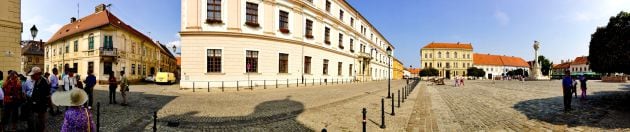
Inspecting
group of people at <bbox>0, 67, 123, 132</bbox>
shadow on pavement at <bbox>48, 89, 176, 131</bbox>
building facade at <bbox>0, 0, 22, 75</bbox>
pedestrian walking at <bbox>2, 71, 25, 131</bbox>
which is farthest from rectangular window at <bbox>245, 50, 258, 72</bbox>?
pedestrian walking at <bbox>2, 71, 25, 131</bbox>

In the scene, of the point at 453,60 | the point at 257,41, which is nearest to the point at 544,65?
the point at 453,60

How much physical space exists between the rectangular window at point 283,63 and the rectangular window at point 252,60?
→ 94.5 inches

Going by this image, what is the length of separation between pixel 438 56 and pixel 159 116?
104m

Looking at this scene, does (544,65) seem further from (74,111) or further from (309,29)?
(74,111)

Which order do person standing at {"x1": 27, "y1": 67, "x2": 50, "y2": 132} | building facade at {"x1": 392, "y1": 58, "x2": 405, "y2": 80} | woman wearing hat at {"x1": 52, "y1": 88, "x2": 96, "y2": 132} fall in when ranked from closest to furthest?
woman wearing hat at {"x1": 52, "y1": 88, "x2": 96, "y2": 132} → person standing at {"x1": 27, "y1": 67, "x2": 50, "y2": 132} → building facade at {"x1": 392, "y1": 58, "x2": 405, "y2": 80}

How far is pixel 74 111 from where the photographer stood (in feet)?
12.1

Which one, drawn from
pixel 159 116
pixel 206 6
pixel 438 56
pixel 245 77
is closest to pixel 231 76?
pixel 245 77

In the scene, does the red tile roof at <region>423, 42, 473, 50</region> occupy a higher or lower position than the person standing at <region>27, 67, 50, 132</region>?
higher

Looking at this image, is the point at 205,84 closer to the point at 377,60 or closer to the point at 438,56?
the point at 377,60

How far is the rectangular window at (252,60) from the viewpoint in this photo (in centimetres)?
2242

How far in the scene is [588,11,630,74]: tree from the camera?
8.84 metres

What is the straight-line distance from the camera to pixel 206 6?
21000 millimetres

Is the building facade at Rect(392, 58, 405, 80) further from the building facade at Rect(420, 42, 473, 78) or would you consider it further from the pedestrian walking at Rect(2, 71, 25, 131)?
the pedestrian walking at Rect(2, 71, 25, 131)

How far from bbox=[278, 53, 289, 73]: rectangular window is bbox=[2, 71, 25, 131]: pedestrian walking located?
18170 mm
